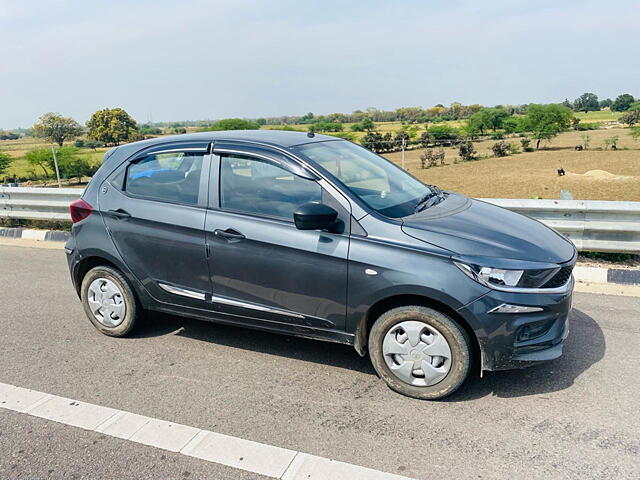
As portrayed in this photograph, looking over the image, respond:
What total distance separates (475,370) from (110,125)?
48.7 meters

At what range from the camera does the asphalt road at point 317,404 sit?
2803 mm

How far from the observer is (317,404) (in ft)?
11.2

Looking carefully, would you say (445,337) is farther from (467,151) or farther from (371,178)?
(467,151)

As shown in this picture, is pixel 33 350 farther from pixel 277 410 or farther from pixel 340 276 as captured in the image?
pixel 340 276

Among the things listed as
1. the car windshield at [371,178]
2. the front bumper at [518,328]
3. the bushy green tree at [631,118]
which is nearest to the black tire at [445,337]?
the front bumper at [518,328]

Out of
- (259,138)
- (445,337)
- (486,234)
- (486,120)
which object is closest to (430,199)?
(486,234)

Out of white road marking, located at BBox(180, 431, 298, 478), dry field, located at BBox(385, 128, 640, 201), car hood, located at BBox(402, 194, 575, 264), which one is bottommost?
dry field, located at BBox(385, 128, 640, 201)

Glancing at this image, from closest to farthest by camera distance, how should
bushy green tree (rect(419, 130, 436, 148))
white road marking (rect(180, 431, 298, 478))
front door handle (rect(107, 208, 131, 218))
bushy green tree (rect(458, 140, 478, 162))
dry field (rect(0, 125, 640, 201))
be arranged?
1. white road marking (rect(180, 431, 298, 478))
2. front door handle (rect(107, 208, 131, 218))
3. dry field (rect(0, 125, 640, 201))
4. bushy green tree (rect(458, 140, 478, 162))
5. bushy green tree (rect(419, 130, 436, 148))

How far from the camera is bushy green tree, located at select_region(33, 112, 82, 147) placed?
189 ft

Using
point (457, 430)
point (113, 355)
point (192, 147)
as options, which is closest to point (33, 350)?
point (113, 355)

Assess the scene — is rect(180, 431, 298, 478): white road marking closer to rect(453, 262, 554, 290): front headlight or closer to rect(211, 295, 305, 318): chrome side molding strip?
rect(211, 295, 305, 318): chrome side molding strip

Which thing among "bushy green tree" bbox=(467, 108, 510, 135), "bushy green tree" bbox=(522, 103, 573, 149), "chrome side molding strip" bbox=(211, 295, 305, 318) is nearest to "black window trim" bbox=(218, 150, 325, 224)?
"chrome side molding strip" bbox=(211, 295, 305, 318)

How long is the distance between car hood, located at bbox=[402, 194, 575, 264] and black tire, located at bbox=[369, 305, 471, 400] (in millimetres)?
457

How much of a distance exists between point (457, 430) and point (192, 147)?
288 cm
